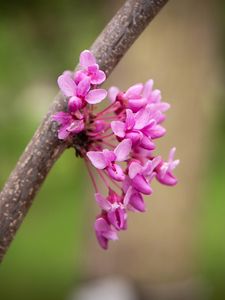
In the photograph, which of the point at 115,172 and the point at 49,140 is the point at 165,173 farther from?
the point at 49,140

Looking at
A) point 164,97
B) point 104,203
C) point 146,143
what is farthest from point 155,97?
point 164,97

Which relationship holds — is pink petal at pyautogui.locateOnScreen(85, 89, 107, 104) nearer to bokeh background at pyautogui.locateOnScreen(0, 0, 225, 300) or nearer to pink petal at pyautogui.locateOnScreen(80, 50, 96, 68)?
pink petal at pyautogui.locateOnScreen(80, 50, 96, 68)

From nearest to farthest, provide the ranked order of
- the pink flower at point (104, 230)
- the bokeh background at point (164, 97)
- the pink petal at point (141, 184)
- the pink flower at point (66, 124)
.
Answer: the pink flower at point (66, 124), the pink petal at point (141, 184), the pink flower at point (104, 230), the bokeh background at point (164, 97)

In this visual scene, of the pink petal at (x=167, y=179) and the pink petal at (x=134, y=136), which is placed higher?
the pink petal at (x=167, y=179)

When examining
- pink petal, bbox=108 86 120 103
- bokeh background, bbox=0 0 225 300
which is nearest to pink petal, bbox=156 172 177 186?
pink petal, bbox=108 86 120 103

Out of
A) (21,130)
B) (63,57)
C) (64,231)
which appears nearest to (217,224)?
(64,231)

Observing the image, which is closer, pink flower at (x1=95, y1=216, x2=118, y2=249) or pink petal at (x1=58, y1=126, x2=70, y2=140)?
pink petal at (x1=58, y1=126, x2=70, y2=140)

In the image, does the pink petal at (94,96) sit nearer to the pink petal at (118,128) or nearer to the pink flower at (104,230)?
the pink petal at (118,128)

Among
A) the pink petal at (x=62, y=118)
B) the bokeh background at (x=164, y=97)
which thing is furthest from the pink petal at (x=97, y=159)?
Answer: the bokeh background at (x=164, y=97)
